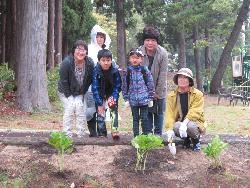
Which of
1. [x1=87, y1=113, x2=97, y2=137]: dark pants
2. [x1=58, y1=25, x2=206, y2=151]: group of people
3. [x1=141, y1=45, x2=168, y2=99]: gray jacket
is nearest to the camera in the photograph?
[x1=58, y1=25, x2=206, y2=151]: group of people

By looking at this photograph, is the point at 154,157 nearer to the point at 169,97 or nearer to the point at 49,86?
the point at 169,97

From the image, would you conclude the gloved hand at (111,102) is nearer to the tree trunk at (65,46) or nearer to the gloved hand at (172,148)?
the gloved hand at (172,148)

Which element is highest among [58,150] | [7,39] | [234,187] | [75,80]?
[7,39]

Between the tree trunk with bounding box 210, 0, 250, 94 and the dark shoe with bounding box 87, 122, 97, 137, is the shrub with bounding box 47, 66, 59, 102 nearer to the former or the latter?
the dark shoe with bounding box 87, 122, 97, 137

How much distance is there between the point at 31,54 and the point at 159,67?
21.9 feet

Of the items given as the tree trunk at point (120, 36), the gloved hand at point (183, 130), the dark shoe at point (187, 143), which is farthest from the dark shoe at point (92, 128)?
the tree trunk at point (120, 36)

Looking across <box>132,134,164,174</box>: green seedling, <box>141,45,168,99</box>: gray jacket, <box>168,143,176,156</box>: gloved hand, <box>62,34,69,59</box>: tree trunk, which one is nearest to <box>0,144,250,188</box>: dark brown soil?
<box>168,143,176,156</box>: gloved hand

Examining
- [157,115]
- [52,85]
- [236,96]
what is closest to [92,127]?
[157,115]

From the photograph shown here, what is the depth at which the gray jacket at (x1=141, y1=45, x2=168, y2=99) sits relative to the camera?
6383 mm

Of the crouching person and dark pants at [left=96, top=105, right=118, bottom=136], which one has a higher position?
the crouching person

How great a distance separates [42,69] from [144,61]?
6.69 metres

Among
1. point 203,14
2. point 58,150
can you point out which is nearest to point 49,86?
point 58,150

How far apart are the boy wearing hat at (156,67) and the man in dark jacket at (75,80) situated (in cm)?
82

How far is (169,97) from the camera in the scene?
19.9 ft
